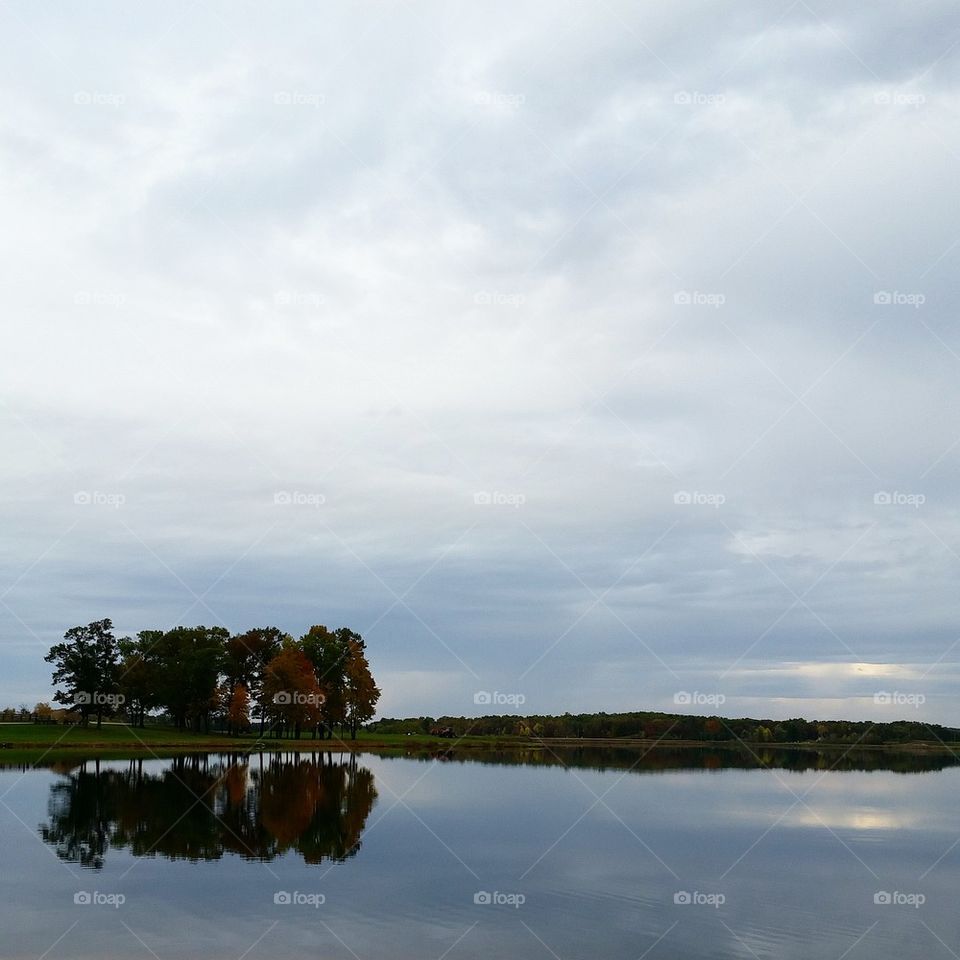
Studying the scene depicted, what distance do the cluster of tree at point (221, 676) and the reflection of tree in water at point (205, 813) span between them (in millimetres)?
37341

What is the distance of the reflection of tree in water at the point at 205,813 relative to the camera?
36312 mm

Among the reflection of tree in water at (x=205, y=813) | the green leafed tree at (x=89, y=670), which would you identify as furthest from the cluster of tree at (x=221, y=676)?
the reflection of tree in water at (x=205, y=813)

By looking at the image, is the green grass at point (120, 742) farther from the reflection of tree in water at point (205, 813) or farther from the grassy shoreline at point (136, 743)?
the reflection of tree in water at point (205, 813)

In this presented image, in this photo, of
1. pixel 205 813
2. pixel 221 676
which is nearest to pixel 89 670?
pixel 221 676

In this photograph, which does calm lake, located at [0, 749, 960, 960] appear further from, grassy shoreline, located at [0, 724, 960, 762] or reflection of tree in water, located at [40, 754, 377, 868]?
grassy shoreline, located at [0, 724, 960, 762]

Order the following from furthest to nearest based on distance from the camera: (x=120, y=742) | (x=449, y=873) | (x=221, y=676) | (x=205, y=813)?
(x=221, y=676) → (x=120, y=742) → (x=205, y=813) → (x=449, y=873)

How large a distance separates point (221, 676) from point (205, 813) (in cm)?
7997

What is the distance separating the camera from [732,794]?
7094cm

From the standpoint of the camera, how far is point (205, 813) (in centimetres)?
4503

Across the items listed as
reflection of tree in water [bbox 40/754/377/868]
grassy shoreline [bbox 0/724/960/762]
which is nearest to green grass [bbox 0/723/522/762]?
grassy shoreline [bbox 0/724/960/762]

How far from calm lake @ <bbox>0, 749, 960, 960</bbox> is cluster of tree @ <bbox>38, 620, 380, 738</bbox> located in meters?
44.6

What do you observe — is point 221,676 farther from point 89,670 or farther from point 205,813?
point 205,813

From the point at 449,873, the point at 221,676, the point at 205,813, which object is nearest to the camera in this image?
the point at 449,873

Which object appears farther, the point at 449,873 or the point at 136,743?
the point at 136,743
